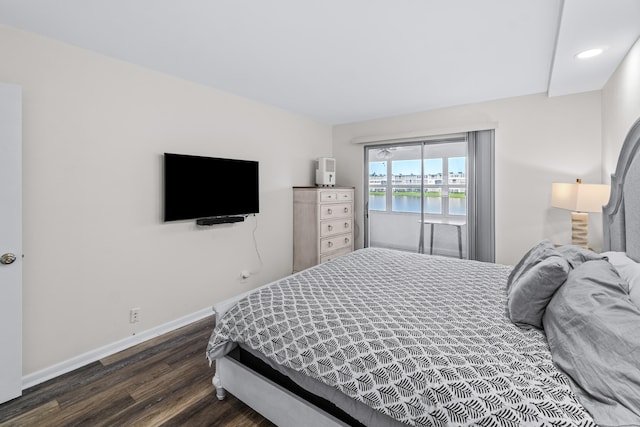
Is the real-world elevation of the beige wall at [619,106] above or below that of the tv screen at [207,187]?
above

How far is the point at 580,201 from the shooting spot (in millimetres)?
2715

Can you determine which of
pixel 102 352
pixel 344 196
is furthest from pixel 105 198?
pixel 344 196

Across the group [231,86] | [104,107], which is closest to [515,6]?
[231,86]

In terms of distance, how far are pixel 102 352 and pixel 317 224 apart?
256 cm

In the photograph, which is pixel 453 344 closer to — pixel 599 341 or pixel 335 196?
pixel 599 341

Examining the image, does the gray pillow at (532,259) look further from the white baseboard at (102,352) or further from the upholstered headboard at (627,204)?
the white baseboard at (102,352)

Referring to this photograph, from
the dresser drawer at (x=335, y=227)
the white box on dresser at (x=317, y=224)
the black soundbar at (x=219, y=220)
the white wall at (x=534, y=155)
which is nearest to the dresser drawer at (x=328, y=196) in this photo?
the white box on dresser at (x=317, y=224)

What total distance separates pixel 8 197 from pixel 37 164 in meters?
0.32

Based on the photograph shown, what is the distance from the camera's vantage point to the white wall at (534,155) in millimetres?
3141

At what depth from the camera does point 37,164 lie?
6.84ft

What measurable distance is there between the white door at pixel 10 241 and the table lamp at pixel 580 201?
4.41m

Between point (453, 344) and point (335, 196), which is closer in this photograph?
point (453, 344)

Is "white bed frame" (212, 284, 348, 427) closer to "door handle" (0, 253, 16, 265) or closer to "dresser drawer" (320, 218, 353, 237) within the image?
"door handle" (0, 253, 16, 265)

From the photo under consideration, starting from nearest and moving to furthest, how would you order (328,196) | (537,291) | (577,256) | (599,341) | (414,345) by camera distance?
(599,341), (414,345), (537,291), (577,256), (328,196)
